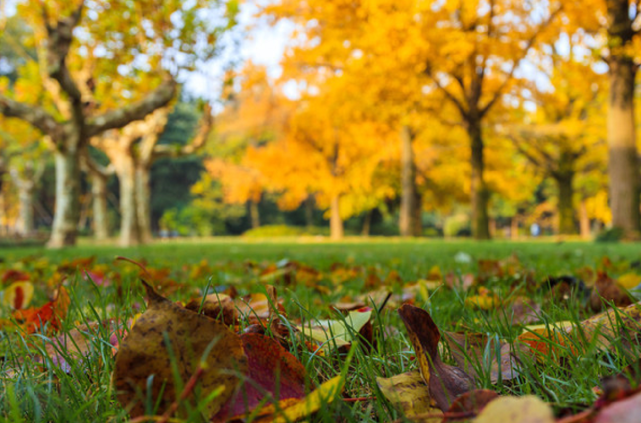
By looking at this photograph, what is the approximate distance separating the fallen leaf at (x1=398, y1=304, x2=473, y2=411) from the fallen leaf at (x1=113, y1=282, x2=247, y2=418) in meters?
0.25

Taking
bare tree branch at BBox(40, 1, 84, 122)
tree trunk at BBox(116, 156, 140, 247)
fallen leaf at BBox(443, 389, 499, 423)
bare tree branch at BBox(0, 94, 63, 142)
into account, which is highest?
bare tree branch at BBox(40, 1, 84, 122)

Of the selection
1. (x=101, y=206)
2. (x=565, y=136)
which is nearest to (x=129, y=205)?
(x=101, y=206)

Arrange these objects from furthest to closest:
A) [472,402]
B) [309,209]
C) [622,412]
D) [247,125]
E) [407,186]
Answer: [309,209] < [247,125] < [407,186] < [472,402] < [622,412]

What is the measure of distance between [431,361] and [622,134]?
39.4 ft

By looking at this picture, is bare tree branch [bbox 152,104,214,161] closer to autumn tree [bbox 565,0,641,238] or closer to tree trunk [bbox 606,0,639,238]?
autumn tree [bbox 565,0,641,238]

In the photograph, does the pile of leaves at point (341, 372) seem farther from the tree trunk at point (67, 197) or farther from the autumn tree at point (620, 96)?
the autumn tree at point (620, 96)

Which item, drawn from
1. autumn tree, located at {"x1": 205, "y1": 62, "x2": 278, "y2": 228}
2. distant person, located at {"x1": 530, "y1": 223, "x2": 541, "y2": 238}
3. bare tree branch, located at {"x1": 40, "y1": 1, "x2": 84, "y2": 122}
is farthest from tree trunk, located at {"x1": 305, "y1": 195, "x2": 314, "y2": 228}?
distant person, located at {"x1": 530, "y1": 223, "x2": 541, "y2": 238}

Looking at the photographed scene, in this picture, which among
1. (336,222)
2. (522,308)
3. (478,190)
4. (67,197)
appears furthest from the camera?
(336,222)

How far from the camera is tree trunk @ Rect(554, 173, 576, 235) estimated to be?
18.3 metres

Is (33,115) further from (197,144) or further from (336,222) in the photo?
(336,222)

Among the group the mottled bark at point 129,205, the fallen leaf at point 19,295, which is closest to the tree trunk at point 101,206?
the mottled bark at point 129,205

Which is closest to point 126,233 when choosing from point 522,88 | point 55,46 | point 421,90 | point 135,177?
point 135,177

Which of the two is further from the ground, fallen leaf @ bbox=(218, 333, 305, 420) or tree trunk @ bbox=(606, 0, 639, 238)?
tree trunk @ bbox=(606, 0, 639, 238)

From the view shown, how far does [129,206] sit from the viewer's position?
13.3 meters
